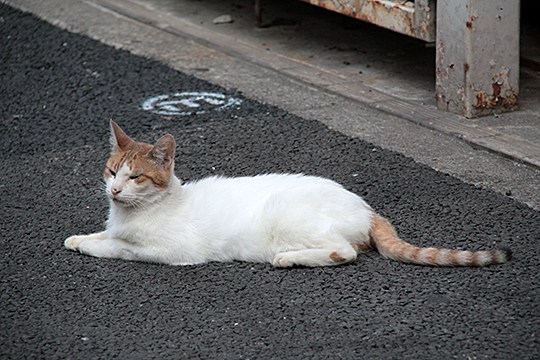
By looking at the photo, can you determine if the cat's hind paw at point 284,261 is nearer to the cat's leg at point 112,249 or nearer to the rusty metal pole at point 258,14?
the cat's leg at point 112,249

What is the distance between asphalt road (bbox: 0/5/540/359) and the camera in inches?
163

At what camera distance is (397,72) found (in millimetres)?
8000

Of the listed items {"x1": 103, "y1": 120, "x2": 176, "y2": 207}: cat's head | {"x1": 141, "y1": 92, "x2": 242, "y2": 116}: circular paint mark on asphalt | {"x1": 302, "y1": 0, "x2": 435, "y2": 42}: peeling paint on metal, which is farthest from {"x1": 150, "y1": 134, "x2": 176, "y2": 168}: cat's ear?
{"x1": 302, "y1": 0, "x2": 435, "y2": 42}: peeling paint on metal

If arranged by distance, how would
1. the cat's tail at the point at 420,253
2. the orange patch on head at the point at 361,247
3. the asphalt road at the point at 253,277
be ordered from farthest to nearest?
the orange patch on head at the point at 361,247 < the cat's tail at the point at 420,253 < the asphalt road at the point at 253,277

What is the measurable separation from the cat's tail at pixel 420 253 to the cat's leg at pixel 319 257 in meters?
0.17

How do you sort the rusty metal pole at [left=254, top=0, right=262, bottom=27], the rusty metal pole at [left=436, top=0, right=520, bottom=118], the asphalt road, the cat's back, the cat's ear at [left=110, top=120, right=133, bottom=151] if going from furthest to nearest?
the rusty metal pole at [left=254, top=0, right=262, bottom=27] → the rusty metal pole at [left=436, top=0, right=520, bottom=118] → the cat's ear at [left=110, top=120, right=133, bottom=151] → the cat's back → the asphalt road

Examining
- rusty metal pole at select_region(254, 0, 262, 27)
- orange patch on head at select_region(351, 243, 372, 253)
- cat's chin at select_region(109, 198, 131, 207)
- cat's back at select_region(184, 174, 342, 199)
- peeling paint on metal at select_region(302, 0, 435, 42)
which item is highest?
peeling paint on metal at select_region(302, 0, 435, 42)

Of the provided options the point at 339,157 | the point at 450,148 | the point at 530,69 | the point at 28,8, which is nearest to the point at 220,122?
the point at 339,157

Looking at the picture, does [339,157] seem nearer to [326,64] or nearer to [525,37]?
[326,64]

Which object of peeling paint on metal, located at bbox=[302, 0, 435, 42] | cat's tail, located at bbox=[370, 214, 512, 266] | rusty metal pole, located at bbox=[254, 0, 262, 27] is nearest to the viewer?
cat's tail, located at bbox=[370, 214, 512, 266]

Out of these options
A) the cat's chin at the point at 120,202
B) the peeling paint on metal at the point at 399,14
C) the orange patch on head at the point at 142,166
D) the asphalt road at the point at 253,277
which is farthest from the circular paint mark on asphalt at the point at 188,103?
the cat's chin at the point at 120,202

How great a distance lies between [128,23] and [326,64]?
2.42m

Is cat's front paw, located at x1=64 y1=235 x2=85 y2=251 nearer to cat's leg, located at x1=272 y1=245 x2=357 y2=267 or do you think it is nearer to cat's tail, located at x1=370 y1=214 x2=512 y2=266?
cat's leg, located at x1=272 y1=245 x2=357 y2=267

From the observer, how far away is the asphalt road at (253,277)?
415 cm
